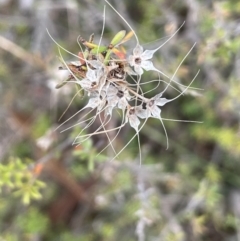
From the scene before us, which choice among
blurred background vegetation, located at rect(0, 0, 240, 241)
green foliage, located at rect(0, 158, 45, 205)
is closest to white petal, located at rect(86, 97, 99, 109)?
green foliage, located at rect(0, 158, 45, 205)

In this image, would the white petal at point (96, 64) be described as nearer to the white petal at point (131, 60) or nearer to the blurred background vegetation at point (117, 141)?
the white petal at point (131, 60)

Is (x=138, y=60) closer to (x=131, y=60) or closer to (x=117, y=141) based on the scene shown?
(x=131, y=60)

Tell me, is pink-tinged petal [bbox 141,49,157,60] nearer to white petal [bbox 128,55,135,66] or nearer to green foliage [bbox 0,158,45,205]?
white petal [bbox 128,55,135,66]

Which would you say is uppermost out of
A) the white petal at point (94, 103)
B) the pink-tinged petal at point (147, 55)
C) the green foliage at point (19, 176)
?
the pink-tinged petal at point (147, 55)

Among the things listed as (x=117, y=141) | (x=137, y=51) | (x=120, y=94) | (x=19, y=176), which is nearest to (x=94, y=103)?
(x=120, y=94)

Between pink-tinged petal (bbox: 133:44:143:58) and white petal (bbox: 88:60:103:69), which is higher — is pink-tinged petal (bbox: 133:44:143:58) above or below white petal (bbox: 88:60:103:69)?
below

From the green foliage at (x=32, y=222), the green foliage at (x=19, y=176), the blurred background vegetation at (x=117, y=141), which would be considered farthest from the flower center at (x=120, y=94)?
the green foliage at (x=32, y=222)

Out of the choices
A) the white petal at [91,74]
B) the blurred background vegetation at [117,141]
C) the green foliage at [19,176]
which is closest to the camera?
the white petal at [91,74]

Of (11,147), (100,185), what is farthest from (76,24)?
(100,185)
